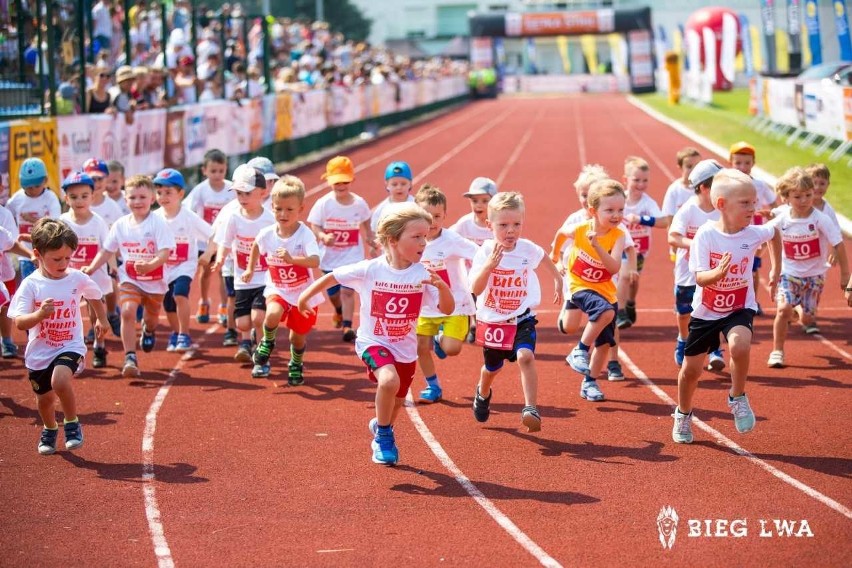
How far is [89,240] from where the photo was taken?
36.2ft

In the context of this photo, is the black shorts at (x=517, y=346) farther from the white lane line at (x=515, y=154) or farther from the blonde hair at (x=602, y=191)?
the white lane line at (x=515, y=154)

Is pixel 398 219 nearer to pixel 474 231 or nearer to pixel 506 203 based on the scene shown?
pixel 506 203

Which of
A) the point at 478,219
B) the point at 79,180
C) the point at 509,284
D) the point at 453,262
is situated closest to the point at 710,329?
the point at 509,284

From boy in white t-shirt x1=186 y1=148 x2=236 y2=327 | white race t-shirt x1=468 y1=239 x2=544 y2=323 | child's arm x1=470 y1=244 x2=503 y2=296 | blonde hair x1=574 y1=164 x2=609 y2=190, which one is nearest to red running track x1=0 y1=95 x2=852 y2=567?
white race t-shirt x1=468 y1=239 x2=544 y2=323

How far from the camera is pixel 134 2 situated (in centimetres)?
2600

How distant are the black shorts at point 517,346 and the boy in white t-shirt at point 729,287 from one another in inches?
44.3

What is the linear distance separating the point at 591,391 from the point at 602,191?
5.48ft

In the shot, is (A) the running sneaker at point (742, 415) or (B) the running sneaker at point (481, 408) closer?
(A) the running sneaker at point (742, 415)

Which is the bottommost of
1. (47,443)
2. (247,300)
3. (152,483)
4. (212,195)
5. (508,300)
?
(152,483)

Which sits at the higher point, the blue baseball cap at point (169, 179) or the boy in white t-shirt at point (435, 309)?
the blue baseball cap at point (169, 179)

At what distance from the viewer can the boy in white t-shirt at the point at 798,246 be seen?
1037cm

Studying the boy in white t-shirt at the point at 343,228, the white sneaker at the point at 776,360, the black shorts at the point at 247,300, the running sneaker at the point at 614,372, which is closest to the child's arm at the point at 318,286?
the black shorts at the point at 247,300

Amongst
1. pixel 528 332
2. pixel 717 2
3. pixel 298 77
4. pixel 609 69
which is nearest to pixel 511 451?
pixel 528 332

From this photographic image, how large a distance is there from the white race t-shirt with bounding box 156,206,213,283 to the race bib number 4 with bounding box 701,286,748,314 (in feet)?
17.4
